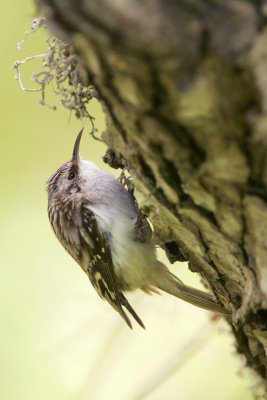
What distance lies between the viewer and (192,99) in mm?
1041

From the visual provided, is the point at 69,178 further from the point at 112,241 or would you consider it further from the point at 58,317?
the point at 58,317

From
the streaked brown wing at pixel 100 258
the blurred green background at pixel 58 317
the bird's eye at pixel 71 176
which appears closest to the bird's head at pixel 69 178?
the bird's eye at pixel 71 176

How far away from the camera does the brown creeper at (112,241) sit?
114 inches

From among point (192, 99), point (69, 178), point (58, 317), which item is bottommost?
point (58, 317)

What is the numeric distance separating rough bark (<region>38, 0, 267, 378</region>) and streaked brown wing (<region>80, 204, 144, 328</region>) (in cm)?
145

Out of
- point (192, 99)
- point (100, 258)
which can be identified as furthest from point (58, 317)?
point (192, 99)

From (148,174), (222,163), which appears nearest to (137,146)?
(148,174)

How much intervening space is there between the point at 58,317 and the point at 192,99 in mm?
3343

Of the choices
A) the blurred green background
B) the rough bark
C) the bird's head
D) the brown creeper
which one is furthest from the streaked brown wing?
the rough bark

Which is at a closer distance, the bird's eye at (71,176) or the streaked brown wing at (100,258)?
the streaked brown wing at (100,258)

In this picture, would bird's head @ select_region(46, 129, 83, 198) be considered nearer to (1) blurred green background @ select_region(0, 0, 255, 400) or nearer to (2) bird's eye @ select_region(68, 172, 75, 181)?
(2) bird's eye @ select_region(68, 172, 75, 181)

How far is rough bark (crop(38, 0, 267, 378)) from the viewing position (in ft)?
3.20

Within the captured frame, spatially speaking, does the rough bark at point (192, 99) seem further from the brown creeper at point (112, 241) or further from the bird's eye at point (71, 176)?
the bird's eye at point (71, 176)

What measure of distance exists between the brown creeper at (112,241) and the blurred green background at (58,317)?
508 mm
